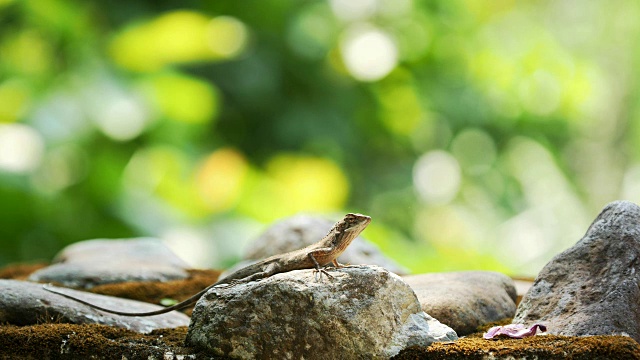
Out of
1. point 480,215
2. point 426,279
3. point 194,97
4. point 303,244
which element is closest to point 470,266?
point 480,215

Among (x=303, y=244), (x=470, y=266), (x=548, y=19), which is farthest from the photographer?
(x=548, y=19)

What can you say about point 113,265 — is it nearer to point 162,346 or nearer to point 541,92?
point 162,346

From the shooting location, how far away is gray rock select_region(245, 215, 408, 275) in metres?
3.53

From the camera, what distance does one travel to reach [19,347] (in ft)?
6.59

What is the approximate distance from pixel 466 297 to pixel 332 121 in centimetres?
491

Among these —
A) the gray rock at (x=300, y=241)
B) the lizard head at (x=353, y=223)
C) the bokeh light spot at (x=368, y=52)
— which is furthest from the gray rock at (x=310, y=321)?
the bokeh light spot at (x=368, y=52)

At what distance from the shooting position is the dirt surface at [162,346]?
5.90 ft

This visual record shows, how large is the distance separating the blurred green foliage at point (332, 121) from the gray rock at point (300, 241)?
1455 millimetres

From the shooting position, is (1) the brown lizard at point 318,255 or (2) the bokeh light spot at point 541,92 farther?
(2) the bokeh light spot at point 541,92

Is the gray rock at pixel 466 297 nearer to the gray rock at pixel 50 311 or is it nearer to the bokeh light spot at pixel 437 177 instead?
the gray rock at pixel 50 311

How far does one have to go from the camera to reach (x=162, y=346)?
2.02 meters

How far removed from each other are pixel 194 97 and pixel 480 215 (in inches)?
127

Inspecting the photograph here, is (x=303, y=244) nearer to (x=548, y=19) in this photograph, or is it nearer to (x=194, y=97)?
(x=194, y=97)

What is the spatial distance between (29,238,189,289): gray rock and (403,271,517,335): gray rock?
47.8 inches
